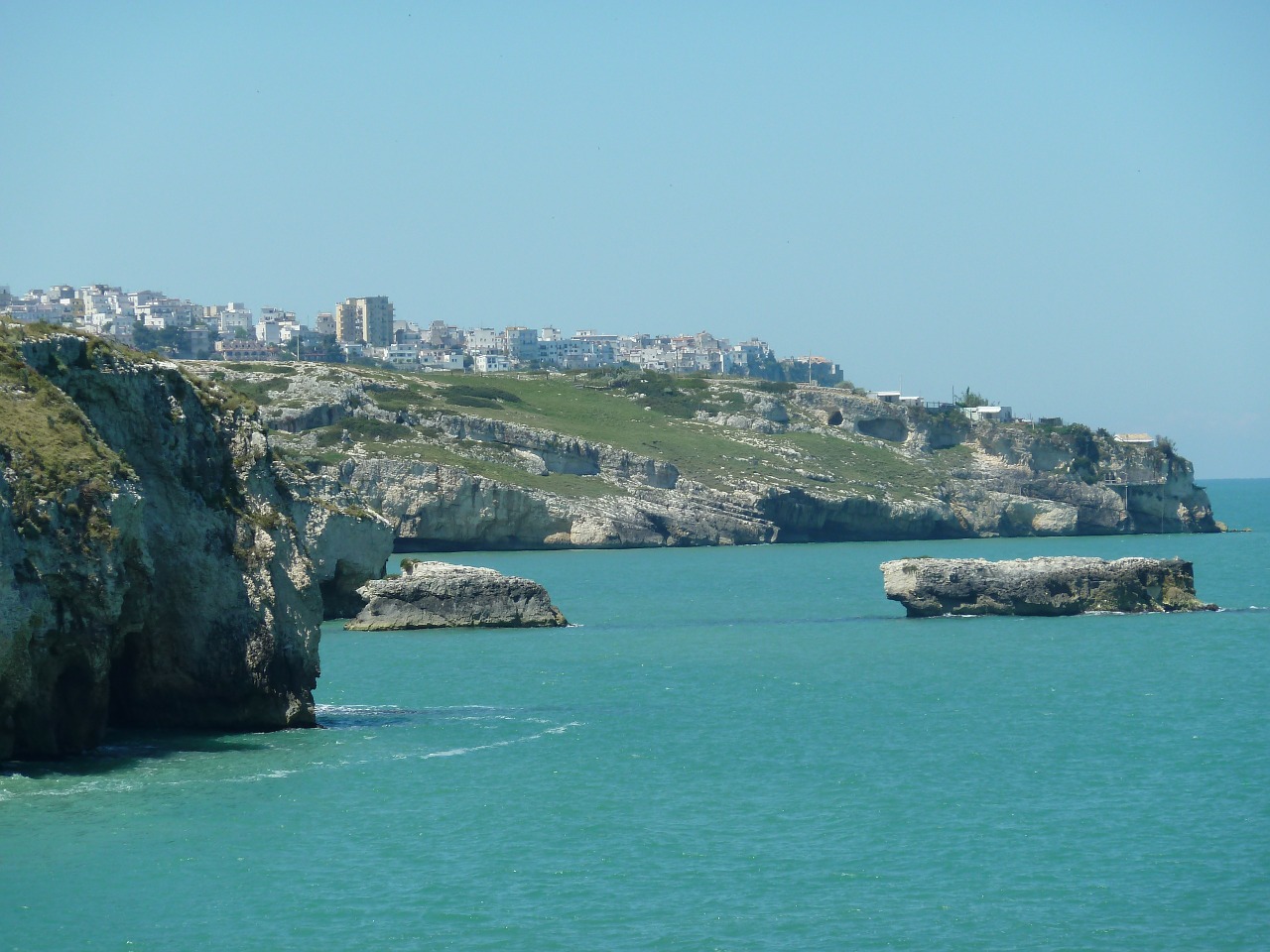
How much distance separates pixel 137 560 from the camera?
29.6 metres

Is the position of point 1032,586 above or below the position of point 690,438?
below

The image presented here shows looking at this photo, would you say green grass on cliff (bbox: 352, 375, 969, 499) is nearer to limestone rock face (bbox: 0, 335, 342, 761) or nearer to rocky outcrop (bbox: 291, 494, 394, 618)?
rocky outcrop (bbox: 291, 494, 394, 618)

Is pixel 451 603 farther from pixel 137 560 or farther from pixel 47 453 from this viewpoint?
pixel 47 453

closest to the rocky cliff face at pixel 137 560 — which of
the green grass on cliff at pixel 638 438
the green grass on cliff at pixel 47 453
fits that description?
the green grass on cliff at pixel 47 453

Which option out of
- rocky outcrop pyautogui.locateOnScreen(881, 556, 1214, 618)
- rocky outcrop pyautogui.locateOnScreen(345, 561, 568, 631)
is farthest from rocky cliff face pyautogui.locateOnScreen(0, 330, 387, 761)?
rocky outcrop pyautogui.locateOnScreen(881, 556, 1214, 618)

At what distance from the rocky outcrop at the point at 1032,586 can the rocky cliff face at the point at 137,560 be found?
97.6 feet

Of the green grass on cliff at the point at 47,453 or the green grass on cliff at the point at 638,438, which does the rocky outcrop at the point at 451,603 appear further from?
the green grass on cliff at the point at 638,438

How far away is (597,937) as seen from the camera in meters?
20.8

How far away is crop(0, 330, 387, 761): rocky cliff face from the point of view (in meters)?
27.5

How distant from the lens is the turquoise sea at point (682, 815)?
21328 mm

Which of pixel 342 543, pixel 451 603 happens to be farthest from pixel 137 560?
pixel 451 603

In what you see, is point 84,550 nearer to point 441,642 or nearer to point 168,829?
point 168,829

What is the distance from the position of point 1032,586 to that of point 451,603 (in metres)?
18.7

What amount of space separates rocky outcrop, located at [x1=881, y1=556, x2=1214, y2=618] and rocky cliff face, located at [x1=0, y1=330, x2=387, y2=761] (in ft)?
97.6
